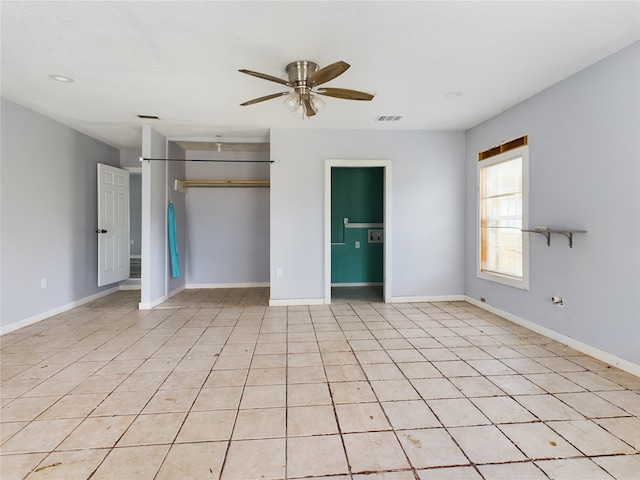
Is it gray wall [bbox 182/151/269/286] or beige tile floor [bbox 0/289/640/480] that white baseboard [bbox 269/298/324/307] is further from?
gray wall [bbox 182/151/269/286]

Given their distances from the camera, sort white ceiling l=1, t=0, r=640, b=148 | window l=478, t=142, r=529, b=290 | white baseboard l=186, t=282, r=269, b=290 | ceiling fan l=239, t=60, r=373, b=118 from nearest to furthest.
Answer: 1. white ceiling l=1, t=0, r=640, b=148
2. ceiling fan l=239, t=60, r=373, b=118
3. window l=478, t=142, r=529, b=290
4. white baseboard l=186, t=282, r=269, b=290

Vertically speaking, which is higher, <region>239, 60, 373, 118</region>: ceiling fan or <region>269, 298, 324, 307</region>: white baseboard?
<region>239, 60, 373, 118</region>: ceiling fan

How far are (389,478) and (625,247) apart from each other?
257 centimetres

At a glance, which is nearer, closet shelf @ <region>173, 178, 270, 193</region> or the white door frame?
the white door frame

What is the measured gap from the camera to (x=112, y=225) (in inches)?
205

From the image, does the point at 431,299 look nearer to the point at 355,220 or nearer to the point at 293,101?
the point at 355,220

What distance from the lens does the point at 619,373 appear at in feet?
7.79

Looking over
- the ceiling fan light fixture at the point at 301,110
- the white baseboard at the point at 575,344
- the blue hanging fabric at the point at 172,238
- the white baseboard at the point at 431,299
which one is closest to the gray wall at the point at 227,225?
the blue hanging fabric at the point at 172,238

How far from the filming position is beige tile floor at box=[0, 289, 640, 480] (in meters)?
1.48

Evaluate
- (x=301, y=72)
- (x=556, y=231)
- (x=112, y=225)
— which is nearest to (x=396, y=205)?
(x=556, y=231)

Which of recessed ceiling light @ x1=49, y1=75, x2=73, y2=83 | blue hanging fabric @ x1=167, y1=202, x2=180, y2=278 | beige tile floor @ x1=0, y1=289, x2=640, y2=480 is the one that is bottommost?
beige tile floor @ x1=0, y1=289, x2=640, y2=480

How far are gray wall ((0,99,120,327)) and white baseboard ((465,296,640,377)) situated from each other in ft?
18.9

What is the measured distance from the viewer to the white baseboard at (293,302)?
4520 millimetres

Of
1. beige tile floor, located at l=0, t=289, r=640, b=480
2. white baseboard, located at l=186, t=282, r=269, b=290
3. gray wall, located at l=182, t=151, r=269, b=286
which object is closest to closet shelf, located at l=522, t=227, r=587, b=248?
beige tile floor, located at l=0, t=289, r=640, b=480
